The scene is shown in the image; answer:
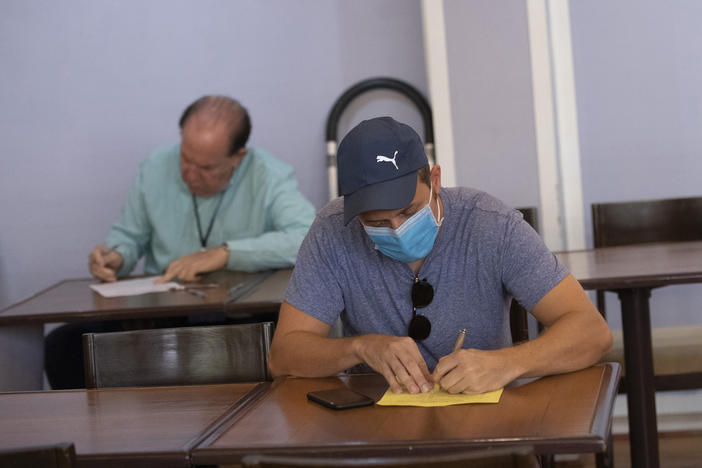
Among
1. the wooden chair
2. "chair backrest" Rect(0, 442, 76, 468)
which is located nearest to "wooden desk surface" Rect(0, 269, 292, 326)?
the wooden chair

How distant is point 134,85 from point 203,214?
1153 mm

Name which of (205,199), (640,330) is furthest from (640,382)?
(205,199)

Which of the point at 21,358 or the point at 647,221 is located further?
the point at 647,221

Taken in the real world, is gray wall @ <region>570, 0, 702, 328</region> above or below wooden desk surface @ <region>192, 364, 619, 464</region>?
above

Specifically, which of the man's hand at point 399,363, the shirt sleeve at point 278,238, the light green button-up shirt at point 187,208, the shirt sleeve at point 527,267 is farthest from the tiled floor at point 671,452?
the man's hand at point 399,363

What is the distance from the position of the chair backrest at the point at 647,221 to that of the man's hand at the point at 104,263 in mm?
1928

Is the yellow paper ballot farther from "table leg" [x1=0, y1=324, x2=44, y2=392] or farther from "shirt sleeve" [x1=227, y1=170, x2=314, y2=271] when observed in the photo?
"table leg" [x1=0, y1=324, x2=44, y2=392]

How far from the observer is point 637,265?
2.73 meters

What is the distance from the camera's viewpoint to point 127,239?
372 cm

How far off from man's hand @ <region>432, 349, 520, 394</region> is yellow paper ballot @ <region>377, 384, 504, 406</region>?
0.01 m

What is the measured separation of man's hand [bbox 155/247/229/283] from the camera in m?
3.23

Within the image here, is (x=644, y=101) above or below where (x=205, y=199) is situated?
above

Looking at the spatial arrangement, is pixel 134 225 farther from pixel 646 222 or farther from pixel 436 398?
pixel 436 398

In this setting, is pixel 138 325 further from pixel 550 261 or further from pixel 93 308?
pixel 550 261
